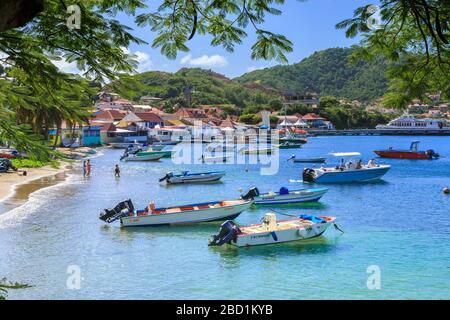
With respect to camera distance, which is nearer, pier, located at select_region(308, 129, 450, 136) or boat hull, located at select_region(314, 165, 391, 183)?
boat hull, located at select_region(314, 165, 391, 183)

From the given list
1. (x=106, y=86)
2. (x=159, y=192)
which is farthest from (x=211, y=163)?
(x=106, y=86)

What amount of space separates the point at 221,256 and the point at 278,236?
256 cm

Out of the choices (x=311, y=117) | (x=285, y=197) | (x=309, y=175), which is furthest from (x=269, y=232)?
(x=311, y=117)

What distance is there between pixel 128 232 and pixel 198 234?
307 cm

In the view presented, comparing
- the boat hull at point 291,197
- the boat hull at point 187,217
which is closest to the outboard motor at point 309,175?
the boat hull at point 291,197

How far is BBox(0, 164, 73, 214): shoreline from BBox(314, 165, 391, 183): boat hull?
19.1 metres

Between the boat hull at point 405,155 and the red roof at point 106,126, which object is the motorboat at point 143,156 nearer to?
the red roof at point 106,126

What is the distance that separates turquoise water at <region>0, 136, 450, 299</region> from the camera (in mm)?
16047

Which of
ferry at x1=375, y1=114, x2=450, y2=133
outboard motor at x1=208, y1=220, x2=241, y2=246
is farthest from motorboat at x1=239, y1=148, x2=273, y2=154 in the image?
ferry at x1=375, y1=114, x2=450, y2=133

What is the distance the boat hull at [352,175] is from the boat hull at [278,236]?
2037 cm
